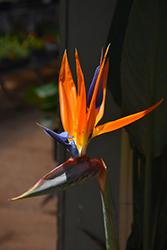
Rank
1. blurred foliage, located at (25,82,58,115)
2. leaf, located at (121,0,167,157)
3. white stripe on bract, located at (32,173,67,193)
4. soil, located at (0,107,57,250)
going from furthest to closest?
blurred foliage, located at (25,82,58,115) → soil, located at (0,107,57,250) → leaf, located at (121,0,167,157) → white stripe on bract, located at (32,173,67,193)

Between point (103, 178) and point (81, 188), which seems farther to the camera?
point (81, 188)

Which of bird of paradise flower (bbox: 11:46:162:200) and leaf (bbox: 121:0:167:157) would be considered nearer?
bird of paradise flower (bbox: 11:46:162:200)

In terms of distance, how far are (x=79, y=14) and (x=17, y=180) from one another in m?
1.59

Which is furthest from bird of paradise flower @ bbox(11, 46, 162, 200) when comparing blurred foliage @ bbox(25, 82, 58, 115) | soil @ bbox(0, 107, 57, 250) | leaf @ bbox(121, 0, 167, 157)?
blurred foliage @ bbox(25, 82, 58, 115)

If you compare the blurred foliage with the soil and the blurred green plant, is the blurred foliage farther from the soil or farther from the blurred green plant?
the blurred green plant

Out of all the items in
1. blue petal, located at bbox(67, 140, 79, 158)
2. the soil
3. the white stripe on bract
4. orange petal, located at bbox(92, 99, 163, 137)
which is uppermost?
orange petal, located at bbox(92, 99, 163, 137)

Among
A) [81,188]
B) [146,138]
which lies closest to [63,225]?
[81,188]

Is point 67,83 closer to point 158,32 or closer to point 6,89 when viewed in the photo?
point 158,32

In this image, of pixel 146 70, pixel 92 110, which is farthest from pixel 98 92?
pixel 146 70

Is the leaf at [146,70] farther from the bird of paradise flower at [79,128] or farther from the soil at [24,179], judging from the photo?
the soil at [24,179]

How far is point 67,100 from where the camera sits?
1.89 feet

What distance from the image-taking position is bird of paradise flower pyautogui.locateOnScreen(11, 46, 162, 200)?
19.1 inches

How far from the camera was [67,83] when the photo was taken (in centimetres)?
59

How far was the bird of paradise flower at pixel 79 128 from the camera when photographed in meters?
0.49
